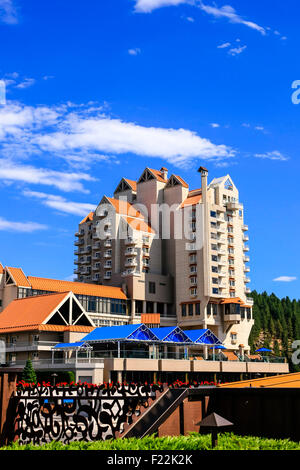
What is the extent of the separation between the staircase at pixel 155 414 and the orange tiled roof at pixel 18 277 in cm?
6321

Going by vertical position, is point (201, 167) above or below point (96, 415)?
above

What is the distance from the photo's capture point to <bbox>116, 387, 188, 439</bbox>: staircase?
52.2 feet

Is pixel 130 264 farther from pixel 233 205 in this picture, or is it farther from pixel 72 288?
pixel 233 205

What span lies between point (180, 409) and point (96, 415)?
11.1 feet

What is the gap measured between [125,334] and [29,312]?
17.4 metres

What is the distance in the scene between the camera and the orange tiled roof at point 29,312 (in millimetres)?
64875

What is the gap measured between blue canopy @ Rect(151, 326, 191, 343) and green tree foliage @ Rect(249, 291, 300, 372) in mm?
69958

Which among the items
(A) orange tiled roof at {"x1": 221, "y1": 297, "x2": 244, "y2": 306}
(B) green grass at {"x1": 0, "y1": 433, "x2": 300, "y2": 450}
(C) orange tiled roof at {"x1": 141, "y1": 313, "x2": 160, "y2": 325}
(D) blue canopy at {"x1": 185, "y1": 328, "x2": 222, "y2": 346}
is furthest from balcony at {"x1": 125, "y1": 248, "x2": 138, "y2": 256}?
(B) green grass at {"x1": 0, "y1": 433, "x2": 300, "y2": 450}

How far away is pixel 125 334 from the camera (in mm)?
55594

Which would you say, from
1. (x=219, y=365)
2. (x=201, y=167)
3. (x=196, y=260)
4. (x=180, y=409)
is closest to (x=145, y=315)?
(x=196, y=260)
